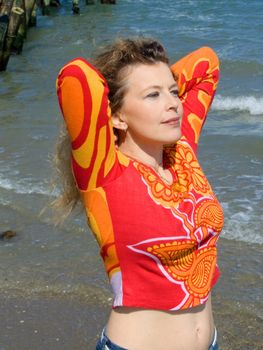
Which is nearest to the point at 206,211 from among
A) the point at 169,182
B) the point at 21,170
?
the point at 169,182

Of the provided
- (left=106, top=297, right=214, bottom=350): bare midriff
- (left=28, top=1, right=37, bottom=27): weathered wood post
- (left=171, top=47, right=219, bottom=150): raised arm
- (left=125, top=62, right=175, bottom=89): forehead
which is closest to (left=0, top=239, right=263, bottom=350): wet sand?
(left=106, top=297, right=214, bottom=350): bare midriff

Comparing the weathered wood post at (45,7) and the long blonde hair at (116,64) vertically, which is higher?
the long blonde hair at (116,64)

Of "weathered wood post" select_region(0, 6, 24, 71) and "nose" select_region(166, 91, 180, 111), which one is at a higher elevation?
"nose" select_region(166, 91, 180, 111)

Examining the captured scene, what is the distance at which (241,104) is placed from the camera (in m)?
10.0

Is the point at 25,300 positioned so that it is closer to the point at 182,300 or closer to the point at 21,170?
the point at 182,300

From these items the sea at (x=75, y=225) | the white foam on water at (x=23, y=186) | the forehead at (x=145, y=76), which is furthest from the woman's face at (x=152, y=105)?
the white foam on water at (x=23, y=186)

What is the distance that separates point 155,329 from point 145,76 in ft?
2.95

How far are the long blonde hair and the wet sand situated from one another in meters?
1.63

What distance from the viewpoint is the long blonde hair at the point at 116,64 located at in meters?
2.63

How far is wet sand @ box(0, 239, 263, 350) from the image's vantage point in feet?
13.4

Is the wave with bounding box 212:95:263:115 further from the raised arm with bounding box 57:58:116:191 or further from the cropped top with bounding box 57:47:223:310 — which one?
the raised arm with bounding box 57:58:116:191

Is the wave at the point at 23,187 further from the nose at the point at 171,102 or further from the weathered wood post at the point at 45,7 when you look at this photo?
the weathered wood post at the point at 45,7

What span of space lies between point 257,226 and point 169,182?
3067 mm

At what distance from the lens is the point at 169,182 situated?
270 centimetres
